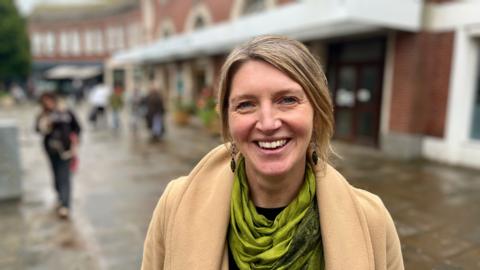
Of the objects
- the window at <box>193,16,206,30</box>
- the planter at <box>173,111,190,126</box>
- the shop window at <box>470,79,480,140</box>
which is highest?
the window at <box>193,16,206,30</box>

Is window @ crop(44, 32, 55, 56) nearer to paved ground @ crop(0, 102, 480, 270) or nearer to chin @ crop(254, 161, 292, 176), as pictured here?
paved ground @ crop(0, 102, 480, 270)

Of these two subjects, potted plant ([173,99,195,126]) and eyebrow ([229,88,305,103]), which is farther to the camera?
potted plant ([173,99,195,126])

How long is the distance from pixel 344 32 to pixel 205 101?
4.52m

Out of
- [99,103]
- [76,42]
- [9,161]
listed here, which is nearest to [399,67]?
[9,161]

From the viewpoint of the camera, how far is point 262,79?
1.22 meters

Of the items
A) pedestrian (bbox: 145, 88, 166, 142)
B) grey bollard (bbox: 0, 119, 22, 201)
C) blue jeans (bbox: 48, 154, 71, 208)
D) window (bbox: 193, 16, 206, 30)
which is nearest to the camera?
blue jeans (bbox: 48, 154, 71, 208)

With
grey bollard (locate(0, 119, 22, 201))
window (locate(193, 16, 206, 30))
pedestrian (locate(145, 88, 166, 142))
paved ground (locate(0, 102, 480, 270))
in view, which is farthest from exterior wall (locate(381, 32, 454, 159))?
window (locate(193, 16, 206, 30))

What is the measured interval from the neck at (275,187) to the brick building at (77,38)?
35749 millimetres

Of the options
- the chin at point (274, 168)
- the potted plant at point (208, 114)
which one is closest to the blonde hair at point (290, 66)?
the chin at point (274, 168)

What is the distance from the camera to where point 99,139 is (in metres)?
12.1

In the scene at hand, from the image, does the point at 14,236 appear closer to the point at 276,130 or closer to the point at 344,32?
the point at 276,130

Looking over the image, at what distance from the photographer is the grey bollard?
18.3 ft

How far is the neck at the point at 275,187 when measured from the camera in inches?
53.2

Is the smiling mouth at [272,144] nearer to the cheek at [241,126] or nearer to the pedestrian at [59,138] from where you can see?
the cheek at [241,126]
